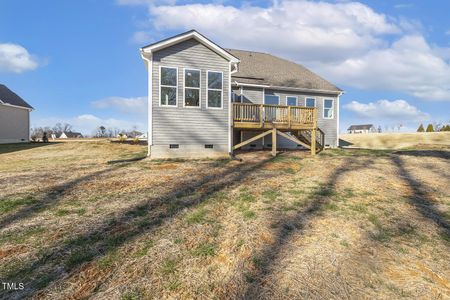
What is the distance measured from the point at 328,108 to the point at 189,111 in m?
12.0

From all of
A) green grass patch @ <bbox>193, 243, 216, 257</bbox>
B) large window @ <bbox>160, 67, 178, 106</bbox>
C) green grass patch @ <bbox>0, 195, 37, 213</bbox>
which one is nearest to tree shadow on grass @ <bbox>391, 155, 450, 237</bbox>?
green grass patch @ <bbox>193, 243, 216, 257</bbox>

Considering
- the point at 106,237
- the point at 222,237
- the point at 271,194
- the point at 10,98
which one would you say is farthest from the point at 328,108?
the point at 10,98

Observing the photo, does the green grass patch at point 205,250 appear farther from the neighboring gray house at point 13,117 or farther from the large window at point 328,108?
the neighboring gray house at point 13,117

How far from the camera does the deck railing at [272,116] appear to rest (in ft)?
46.3

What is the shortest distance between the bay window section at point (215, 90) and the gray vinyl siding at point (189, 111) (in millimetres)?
206

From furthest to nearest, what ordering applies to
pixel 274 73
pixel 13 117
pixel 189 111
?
pixel 13 117, pixel 274 73, pixel 189 111

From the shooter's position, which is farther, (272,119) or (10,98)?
(10,98)

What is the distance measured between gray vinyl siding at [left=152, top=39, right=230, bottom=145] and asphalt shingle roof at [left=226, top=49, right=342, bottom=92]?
4.01m

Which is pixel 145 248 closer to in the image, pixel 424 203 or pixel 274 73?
pixel 424 203

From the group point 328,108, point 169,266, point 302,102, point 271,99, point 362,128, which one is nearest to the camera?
point 169,266

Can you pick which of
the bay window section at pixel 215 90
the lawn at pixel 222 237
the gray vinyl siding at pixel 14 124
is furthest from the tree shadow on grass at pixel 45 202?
the gray vinyl siding at pixel 14 124

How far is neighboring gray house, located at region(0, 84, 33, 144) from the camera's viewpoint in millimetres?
24409

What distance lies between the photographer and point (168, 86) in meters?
12.9

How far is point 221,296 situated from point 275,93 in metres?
17.0
